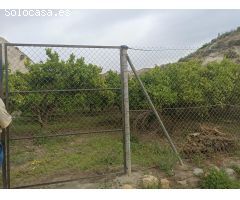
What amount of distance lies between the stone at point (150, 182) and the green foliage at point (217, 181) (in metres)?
0.70

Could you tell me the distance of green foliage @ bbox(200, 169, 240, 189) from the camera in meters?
5.63

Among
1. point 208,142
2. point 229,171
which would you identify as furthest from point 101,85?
point 229,171

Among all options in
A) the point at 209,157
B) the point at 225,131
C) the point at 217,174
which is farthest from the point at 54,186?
the point at 225,131

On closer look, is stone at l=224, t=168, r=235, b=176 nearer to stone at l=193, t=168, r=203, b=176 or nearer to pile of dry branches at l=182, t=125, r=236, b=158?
stone at l=193, t=168, r=203, b=176

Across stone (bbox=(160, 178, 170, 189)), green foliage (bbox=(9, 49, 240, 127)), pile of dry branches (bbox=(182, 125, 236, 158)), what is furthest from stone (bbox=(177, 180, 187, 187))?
green foliage (bbox=(9, 49, 240, 127))

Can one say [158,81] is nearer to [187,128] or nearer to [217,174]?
[187,128]

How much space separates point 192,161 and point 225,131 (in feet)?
5.86

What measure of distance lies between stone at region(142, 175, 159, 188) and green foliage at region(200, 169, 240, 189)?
0.70 metres

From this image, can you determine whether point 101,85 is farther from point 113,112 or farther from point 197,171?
point 197,171

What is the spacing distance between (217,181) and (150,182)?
97 cm

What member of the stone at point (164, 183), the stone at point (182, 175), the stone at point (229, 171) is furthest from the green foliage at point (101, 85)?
Answer: the stone at point (164, 183)

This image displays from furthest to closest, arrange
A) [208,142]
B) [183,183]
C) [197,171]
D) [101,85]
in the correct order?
[101,85]
[208,142]
[197,171]
[183,183]

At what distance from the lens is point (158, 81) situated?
9531 millimetres

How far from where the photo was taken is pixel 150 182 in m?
5.72
